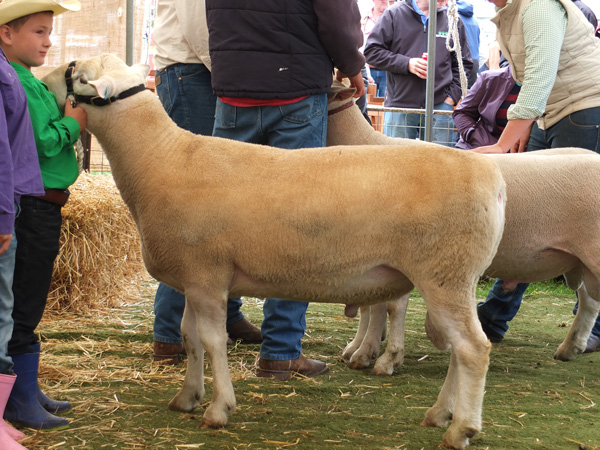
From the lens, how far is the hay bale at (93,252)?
530 cm

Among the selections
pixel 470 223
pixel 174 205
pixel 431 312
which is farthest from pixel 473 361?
pixel 174 205

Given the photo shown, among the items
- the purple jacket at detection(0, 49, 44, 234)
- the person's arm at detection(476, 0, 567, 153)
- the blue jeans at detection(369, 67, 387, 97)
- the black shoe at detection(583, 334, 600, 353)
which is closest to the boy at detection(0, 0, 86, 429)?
the purple jacket at detection(0, 49, 44, 234)

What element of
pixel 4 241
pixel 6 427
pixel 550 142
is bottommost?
pixel 6 427

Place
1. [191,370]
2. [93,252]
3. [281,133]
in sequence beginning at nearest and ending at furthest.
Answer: [191,370], [281,133], [93,252]

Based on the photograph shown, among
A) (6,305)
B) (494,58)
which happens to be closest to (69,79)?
(6,305)

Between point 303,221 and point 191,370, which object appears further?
point 191,370

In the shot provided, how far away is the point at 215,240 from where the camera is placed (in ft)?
9.71

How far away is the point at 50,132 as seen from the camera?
2922mm

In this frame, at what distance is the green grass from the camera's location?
9.78ft

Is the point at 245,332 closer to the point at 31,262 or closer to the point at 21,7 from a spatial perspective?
the point at 31,262

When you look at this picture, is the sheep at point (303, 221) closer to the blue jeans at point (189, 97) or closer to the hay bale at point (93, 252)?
the blue jeans at point (189, 97)

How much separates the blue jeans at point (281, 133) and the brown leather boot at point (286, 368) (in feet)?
0.10

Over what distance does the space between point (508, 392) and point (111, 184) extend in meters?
3.73

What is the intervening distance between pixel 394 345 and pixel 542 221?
102 cm
